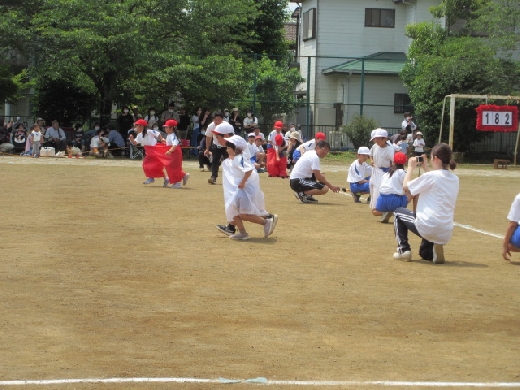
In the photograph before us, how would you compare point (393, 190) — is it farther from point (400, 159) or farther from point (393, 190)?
point (400, 159)

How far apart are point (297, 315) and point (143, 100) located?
29.6m

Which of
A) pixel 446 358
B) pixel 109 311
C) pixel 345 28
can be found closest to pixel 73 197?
pixel 109 311

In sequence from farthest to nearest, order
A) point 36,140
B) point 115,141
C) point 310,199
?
point 115,141 < point 36,140 < point 310,199

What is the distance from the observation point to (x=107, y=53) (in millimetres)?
33969

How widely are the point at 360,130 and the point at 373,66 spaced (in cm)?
757

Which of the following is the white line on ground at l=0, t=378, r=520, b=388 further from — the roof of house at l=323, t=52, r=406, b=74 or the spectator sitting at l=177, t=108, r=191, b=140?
the roof of house at l=323, t=52, r=406, b=74

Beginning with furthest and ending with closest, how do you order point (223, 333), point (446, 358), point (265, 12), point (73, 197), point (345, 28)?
point (265, 12) → point (345, 28) → point (73, 197) → point (223, 333) → point (446, 358)

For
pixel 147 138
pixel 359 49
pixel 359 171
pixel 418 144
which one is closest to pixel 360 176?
pixel 359 171

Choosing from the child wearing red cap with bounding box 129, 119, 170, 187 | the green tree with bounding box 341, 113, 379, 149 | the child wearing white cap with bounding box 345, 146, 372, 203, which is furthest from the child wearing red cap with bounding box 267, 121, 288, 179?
the green tree with bounding box 341, 113, 379, 149

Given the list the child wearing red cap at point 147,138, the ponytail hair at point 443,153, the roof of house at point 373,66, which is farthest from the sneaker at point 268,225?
the roof of house at point 373,66

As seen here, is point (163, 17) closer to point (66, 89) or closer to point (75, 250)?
point (66, 89)

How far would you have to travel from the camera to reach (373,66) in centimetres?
4459

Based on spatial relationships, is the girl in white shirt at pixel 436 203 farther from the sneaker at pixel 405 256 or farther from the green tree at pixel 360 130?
the green tree at pixel 360 130

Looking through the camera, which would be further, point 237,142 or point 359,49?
point 359,49
